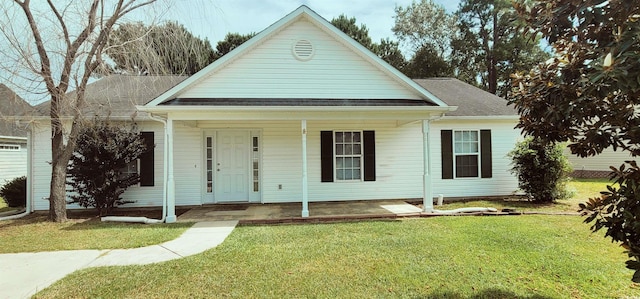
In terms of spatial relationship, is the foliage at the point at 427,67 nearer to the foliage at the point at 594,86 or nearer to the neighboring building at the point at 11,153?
the neighboring building at the point at 11,153

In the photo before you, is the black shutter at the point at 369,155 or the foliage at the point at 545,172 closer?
the foliage at the point at 545,172

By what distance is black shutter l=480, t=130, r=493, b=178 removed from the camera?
33.1 feet

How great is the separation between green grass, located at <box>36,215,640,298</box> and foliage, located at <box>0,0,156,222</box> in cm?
437

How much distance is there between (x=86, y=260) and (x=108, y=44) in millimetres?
4738

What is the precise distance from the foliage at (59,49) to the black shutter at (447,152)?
8527mm

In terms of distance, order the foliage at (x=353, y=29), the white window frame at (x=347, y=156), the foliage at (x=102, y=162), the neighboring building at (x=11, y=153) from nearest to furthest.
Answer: the foliage at (x=102, y=162) < the white window frame at (x=347, y=156) < the neighboring building at (x=11, y=153) < the foliage at (x=353, y=29)

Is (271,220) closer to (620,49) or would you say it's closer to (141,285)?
(141,285)

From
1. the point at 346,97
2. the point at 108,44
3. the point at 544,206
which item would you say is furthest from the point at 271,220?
the point at 544,206

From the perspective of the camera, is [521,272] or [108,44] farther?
[108,44]

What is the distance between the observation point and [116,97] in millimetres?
9484

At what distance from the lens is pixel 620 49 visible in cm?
232

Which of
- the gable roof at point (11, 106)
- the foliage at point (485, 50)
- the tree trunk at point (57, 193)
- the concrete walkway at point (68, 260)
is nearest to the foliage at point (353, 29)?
the foliage at point (485, 50)

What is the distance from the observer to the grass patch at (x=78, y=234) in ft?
18.3

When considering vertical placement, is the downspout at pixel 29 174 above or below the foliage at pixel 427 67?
below
